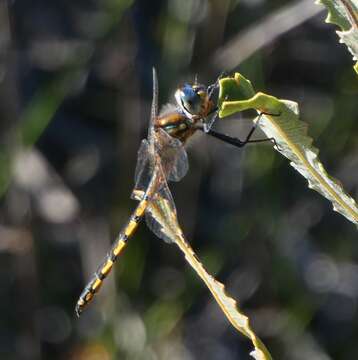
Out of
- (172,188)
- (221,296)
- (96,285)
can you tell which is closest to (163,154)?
(96,285)

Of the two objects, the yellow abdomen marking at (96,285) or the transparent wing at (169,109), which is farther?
the transparent wing at (169,109)

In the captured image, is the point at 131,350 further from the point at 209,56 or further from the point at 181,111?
the point at 181,111

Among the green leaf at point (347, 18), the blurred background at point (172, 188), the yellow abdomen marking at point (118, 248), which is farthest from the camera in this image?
the blurred background at point (172, 188)

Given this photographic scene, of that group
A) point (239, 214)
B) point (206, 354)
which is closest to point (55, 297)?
point (206, 354)

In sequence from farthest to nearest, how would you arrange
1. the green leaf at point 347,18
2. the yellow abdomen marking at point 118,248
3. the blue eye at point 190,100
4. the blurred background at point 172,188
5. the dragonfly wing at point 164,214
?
the blurred background at point 172,188, the yellow abdomen marking at point 118,248, the blue eye at point 190,100, the dragonfly wing at point 164,214, the green leaf at point 347,18

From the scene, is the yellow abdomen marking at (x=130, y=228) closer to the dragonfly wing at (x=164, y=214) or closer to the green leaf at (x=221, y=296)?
the dragonfly wing at (x=164, y=214)

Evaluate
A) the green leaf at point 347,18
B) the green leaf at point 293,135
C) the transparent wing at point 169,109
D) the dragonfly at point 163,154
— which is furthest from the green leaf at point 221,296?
the transparent wing at point 169,109

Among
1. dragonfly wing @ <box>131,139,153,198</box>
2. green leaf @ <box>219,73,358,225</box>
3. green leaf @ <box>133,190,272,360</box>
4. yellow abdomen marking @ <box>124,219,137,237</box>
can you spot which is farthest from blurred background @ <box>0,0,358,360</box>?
green leaf @ <box>219,73,358,225</box>

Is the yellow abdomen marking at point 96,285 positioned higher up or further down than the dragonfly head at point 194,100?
further down
